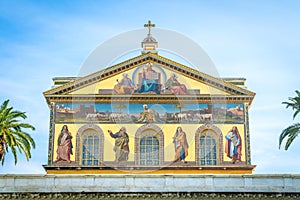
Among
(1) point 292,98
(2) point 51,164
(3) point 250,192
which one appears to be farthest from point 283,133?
(2) point 51,164

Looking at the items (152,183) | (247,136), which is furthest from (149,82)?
(152,183)

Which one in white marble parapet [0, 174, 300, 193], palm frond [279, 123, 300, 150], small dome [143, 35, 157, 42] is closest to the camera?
white marble parapet [0, 174, 300, 193]

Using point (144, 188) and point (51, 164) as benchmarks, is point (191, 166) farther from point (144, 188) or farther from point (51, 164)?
point (144, 188)

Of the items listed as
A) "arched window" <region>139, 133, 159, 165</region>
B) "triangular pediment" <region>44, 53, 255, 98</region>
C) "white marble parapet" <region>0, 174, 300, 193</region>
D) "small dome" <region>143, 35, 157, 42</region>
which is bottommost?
"white marble parapet" <region>0, 174, 300, 193</region>

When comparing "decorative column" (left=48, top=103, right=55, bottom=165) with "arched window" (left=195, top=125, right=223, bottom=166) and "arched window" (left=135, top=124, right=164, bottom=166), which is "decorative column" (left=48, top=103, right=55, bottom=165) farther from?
"arched window" (left=195, top=125, right=223, bottom=166)

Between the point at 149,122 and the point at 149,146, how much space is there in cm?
183

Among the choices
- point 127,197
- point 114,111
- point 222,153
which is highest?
point 114,111

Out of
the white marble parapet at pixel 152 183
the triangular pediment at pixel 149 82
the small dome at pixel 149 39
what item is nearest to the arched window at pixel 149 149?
the triangular pediment at pixel 149 82

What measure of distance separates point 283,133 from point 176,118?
8061 millimetres

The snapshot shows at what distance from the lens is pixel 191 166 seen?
4781 cm

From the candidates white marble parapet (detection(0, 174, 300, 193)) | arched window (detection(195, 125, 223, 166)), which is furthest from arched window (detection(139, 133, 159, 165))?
white marble parapet (detection(0, 174, 300, 193))

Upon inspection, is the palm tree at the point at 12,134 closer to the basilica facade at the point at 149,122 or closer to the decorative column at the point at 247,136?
the basilica facade at the point at 149,122

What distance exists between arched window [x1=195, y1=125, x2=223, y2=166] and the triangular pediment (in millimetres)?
2955

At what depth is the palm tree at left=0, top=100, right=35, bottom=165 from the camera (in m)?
45.7
